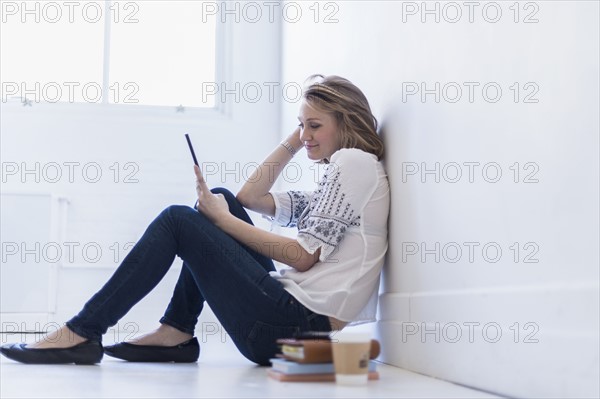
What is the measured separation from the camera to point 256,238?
2223mm

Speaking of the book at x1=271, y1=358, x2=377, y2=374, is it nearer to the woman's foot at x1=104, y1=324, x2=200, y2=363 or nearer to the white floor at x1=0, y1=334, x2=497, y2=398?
the white floor at x1=0, y1=334, x2=497, y2=398

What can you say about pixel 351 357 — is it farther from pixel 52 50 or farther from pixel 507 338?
pixel 52 50

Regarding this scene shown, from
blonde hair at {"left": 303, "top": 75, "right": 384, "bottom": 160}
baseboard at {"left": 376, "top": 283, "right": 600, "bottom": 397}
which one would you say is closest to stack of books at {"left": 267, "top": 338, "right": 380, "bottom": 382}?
baseboard at {"left": 376, "top": 283, "right": 600, "bottom": 397}

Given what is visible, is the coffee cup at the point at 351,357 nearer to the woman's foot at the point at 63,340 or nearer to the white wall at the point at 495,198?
the white wall at the point at 495,198

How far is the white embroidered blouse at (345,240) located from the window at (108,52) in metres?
2.37

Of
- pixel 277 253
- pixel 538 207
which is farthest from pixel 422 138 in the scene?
pixel 538 207

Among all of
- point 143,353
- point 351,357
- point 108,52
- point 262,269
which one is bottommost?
point 143,353

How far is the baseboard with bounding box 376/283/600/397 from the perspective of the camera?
1326mm

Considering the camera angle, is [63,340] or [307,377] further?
[63,340]

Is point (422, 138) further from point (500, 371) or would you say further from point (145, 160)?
point (145, 160)

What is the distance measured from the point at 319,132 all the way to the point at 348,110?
0.36ft

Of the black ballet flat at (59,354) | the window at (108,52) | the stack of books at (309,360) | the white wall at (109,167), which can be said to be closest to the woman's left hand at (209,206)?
the black ballet flat at (59,354)

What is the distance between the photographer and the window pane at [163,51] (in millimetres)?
4434

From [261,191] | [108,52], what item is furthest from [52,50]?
[261,191]
